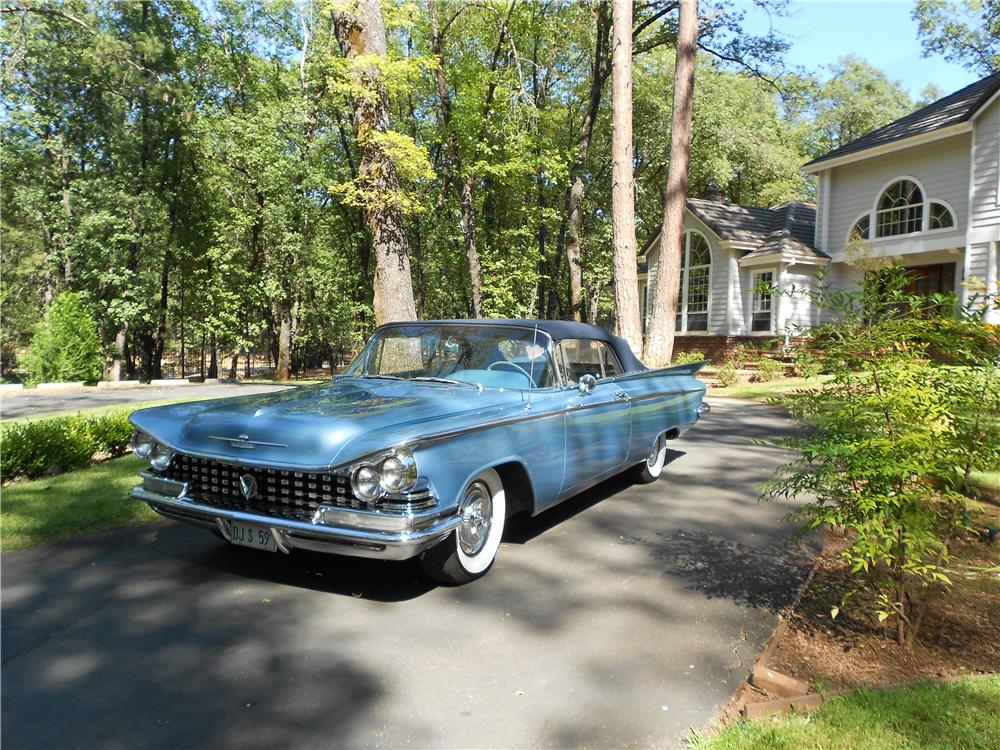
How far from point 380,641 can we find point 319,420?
1.18 metres

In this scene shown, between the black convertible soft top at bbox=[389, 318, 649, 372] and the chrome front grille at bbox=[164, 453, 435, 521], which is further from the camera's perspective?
the black convertible soft top at bbox=[389, 318, 649, 372]

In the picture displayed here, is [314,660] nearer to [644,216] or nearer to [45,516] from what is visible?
[45,516]

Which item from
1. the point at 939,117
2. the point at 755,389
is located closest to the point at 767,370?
the point at 755,389

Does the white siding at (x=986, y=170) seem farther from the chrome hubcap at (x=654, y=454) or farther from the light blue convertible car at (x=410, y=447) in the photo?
the light blue convertible car at (x=410, y=447)

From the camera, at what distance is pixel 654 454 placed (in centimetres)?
655

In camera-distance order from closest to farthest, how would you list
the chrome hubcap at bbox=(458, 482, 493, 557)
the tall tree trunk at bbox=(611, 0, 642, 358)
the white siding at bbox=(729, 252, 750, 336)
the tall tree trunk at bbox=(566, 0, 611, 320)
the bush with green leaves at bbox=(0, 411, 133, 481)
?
the chrome hubcap at bbox=(458, 482, 493, 557) → the bush with green leaves at bbox=(0, 411, 133, 481) → the tall tree trunk at bbox=(611, 0, 642, 358) → the white siding at bbox=(729, 252, 750, 336) → the tall tree trunk at bbox=(566, 0, 611, 320)

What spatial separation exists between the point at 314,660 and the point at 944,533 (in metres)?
3.11

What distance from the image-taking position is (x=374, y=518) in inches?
121

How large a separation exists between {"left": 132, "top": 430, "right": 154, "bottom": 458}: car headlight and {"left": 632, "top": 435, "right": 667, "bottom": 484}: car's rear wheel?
4.40 metres

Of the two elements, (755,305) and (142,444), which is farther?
(755,305)

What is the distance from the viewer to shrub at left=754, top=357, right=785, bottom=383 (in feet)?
53.9

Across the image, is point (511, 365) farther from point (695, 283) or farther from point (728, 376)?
point (695, 283)

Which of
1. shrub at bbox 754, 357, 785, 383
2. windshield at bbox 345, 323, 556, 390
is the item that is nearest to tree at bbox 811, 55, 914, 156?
shrub at bbox 754, 357, 785, 383

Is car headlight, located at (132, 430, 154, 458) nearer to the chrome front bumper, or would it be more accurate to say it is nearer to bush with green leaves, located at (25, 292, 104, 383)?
the chrome front bumper
